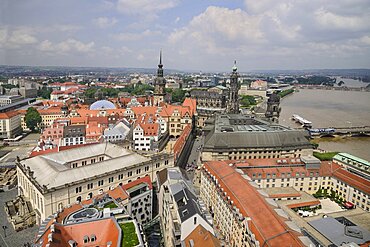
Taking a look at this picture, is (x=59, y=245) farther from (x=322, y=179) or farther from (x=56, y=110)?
(x=56, y=110)

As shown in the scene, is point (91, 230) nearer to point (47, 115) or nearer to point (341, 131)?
point (47, 115)

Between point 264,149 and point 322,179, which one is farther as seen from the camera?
point 264,149

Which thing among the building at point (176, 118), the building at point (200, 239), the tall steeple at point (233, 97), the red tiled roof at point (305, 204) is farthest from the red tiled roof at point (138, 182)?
the tall steeple at point (233, 97)

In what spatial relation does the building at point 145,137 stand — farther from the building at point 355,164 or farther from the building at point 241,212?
the building at point 355,164

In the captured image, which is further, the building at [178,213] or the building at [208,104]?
the building at [208,104]

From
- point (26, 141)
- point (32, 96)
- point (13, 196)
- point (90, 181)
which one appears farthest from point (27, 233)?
point (32, 96)

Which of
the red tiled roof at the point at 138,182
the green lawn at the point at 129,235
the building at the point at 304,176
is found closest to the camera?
the green lawn at the point at 129,235

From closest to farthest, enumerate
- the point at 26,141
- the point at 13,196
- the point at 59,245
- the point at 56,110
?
1. the point at 59,245
2. the point at 13,196
3. the point at 26,141
4. the point at 56,110
